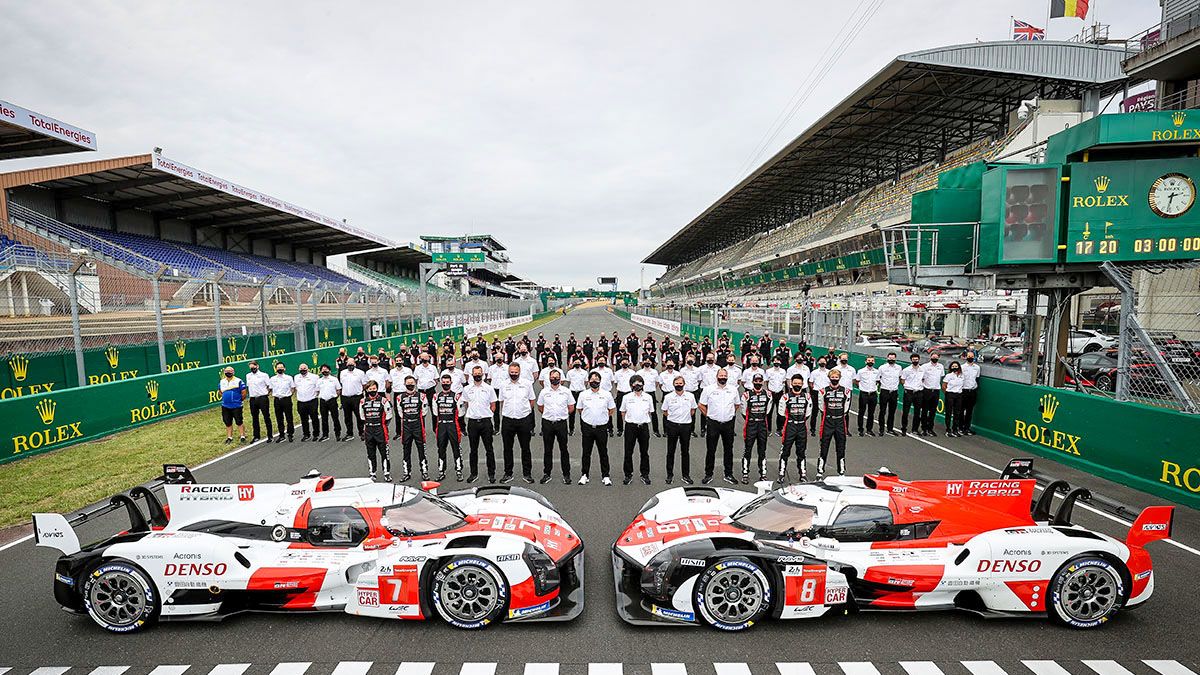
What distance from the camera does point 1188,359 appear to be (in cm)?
779

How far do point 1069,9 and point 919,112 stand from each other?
7.47m

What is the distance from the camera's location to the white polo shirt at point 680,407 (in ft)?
27.3

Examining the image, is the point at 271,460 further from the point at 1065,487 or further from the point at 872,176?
the point at 872,176

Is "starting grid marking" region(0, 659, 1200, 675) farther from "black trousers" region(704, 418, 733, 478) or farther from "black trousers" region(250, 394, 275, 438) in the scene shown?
"black trousers" region(250, 394, 275, 438)

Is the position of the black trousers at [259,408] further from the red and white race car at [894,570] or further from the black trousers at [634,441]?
the red and white race car at [894,570]

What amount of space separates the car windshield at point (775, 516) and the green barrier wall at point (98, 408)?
1145cm

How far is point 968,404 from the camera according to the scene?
37.2ft

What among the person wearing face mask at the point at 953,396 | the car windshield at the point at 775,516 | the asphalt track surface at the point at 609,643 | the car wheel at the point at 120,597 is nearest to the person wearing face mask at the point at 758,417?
the car windshield at the point at 775,516

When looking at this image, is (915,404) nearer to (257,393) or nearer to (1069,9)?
(257,393)

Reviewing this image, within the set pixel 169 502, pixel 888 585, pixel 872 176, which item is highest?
pixel 872 176

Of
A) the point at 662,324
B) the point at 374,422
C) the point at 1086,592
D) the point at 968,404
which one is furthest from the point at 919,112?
the point at 374,422

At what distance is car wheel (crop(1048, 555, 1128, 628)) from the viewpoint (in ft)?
14.9

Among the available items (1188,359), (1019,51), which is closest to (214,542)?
(1188,359)

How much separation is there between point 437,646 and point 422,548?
74 centimetres
